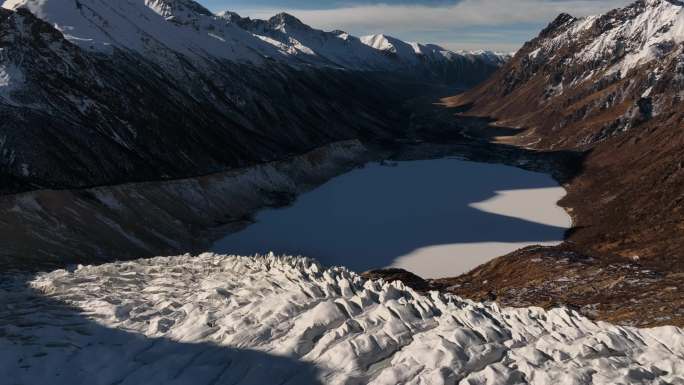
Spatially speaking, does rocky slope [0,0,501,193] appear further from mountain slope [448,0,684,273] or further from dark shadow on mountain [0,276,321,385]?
mountain slope [448,0,684,273]

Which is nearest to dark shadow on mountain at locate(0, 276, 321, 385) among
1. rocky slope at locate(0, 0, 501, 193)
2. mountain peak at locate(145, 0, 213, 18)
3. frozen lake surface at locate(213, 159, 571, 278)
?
frozen lake surface at locate(213, 159, 571, 278)

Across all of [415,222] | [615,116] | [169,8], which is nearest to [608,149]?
[615,116]

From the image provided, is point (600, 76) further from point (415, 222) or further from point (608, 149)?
point (415, 222)

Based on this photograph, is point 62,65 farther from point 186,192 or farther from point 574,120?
point 574,120

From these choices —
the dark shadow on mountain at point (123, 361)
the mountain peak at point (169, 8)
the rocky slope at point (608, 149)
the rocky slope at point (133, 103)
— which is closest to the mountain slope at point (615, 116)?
the rocky slope at point (608, 149)

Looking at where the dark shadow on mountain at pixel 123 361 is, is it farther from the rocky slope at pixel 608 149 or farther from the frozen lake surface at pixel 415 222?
the frozen lake surface at pixel 415 222

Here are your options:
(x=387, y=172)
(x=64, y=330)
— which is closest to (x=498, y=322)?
(x=64, y=330)

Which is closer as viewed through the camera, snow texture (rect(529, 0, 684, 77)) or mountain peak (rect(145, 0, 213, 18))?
snow texture (rect(529, 0, 684, 77))
